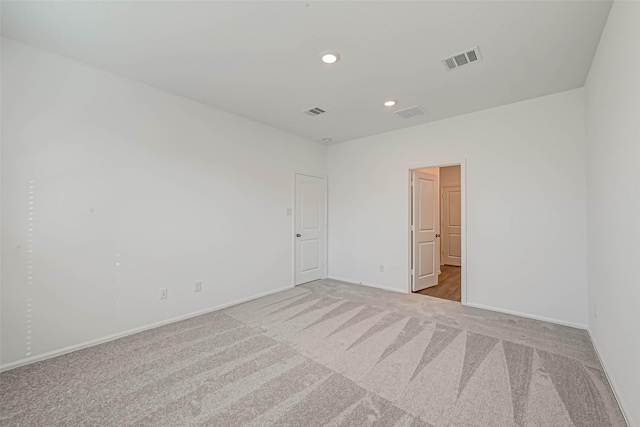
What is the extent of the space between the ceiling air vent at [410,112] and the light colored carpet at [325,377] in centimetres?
277

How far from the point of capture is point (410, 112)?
3.69 metres

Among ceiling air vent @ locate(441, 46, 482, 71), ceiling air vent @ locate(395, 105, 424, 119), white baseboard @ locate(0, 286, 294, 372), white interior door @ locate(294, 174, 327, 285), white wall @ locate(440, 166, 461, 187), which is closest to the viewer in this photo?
white baseboard @ locate(0, 286, 294, 372)

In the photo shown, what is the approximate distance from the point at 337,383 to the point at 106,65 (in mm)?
3620

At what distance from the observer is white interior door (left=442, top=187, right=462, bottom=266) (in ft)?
23.0

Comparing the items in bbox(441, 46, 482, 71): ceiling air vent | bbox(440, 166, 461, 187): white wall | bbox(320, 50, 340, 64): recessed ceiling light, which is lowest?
bbox(440, 166, 461, 187): white wall

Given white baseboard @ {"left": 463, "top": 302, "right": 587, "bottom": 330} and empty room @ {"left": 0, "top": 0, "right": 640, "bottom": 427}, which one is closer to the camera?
empty room @ {"left": 0, "top": 0, "right": 640, "bottom": 427}

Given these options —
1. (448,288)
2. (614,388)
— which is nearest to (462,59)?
(614,388)

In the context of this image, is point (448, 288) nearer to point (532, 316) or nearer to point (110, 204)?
point (532, 316)

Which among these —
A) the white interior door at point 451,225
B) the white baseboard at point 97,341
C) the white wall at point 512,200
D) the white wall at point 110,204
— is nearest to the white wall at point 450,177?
the white interior door at point 451,225

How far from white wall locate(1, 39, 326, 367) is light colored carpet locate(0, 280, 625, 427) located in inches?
16.9

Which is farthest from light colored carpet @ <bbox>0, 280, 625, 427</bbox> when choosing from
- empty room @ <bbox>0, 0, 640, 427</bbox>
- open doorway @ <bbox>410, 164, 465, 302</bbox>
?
open doorway @ <bbox>410, 164, 465, 302</bbox>

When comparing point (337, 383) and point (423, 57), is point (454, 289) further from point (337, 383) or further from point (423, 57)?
point (423, 57)

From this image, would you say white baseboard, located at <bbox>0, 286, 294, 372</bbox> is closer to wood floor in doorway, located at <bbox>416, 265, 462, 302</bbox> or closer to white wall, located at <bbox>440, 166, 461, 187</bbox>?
wood floor in doorway, located at <bbox>416, 265, 462, 302</bbox>

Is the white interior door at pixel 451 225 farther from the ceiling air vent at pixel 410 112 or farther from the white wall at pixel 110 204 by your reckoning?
the white wall at pixel 110 204
